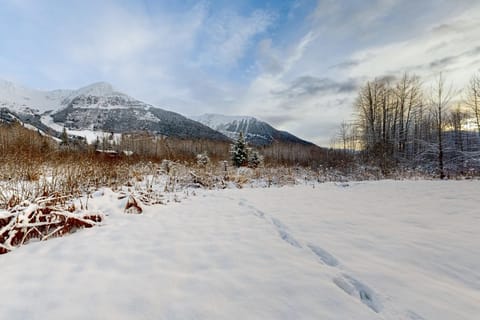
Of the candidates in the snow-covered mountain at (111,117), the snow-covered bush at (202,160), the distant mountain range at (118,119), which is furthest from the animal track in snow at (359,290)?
the snow-covered mountain at (111,117)

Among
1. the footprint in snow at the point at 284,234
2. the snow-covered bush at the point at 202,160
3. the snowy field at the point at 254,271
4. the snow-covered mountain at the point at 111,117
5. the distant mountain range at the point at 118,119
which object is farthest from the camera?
the snow-covered mountain at the point at 111,117

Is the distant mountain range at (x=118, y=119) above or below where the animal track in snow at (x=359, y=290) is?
above

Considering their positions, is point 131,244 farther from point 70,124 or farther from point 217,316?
point 70,124

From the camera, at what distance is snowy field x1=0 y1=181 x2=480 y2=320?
1.29 meters

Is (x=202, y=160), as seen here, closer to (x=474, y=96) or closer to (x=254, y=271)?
(x=254, y=271)

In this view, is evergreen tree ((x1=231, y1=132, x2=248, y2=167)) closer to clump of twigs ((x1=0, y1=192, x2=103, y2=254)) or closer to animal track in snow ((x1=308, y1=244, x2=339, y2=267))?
clump of twigs ((x1=0, y1=192, x2=103, y2=254))

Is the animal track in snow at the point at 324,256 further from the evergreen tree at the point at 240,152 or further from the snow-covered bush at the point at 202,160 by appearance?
the evergreen tree at the point at 240,152

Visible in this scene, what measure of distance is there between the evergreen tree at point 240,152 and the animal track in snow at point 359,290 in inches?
783

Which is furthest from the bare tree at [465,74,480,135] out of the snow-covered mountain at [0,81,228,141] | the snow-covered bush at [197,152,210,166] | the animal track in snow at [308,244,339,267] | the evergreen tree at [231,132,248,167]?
the snow-covered mountain at [0,81,228,141]

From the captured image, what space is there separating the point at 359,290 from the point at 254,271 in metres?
0.75

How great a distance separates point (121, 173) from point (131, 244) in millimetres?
6039

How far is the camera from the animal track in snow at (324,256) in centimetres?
191

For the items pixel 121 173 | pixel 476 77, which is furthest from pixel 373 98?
pixel 121 173

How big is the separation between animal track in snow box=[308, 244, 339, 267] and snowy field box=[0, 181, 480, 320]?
0.05ft
